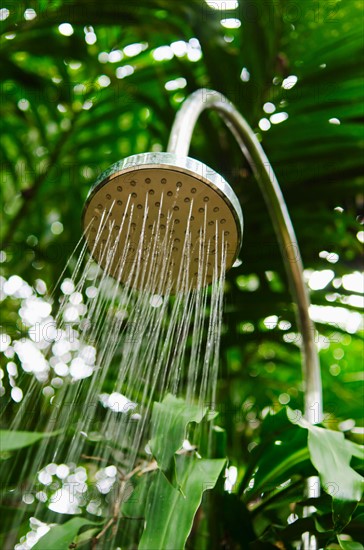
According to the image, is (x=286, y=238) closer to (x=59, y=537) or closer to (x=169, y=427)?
(x=169, y=427)

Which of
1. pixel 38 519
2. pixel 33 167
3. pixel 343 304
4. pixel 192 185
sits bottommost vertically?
pixel 38 519

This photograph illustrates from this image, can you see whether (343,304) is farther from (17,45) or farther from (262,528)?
(17,45)

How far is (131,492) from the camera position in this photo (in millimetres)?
819

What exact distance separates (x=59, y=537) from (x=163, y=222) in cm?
41

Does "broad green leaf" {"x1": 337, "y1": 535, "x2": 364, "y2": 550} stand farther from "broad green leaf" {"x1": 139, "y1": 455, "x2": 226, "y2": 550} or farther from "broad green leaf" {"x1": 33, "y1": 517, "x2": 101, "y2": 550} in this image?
"broad green leaf" {"x1": 33, "y1": 517, "x2": 101, "y2": 550}

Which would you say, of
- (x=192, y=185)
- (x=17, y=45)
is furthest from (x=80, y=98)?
(x=192, y=185)

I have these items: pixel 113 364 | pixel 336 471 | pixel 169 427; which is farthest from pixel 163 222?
pixel 113 364

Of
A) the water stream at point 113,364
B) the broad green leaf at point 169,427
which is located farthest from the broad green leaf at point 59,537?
the broad green leaf at point 169,427

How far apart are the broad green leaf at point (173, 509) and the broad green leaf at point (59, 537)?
117 millimetres

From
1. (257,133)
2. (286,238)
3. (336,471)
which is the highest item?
(257,133)

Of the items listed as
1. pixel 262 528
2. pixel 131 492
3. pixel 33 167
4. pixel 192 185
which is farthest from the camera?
pixel 33 167

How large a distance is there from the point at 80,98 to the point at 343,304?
2.84 ft

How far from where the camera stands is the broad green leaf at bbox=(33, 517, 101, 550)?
729 mm

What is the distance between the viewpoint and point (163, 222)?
74cm
